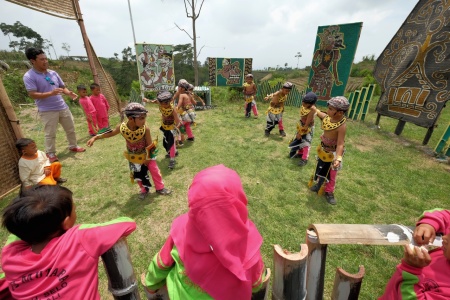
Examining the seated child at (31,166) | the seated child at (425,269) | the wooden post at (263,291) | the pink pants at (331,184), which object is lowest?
the pink pants at (331,184)

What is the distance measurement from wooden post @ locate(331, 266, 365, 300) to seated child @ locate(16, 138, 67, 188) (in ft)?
13.9

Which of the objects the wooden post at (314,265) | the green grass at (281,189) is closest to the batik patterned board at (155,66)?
the green grass at (281,189)

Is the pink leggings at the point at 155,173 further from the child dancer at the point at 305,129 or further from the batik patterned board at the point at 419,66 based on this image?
the batik patterned board at the point at 419,66

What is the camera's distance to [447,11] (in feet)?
18.4

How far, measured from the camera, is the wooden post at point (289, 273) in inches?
51.1

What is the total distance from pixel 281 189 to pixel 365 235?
121 inches

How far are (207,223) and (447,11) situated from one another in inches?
334

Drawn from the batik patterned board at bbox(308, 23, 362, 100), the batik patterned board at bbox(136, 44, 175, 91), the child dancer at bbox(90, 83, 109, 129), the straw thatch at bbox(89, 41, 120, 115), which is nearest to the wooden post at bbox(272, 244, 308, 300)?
the child dancer at bbox(90, 83, 109, 129)

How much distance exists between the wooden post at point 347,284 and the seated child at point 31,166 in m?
4.24

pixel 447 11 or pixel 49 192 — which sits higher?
pixel 447 11

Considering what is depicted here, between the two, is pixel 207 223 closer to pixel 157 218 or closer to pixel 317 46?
pixel 157 218

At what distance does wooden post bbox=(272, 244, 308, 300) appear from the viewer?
1.30 meters

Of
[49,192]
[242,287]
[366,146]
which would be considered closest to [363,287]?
[242,287]

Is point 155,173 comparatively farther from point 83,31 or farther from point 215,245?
point 83,31
